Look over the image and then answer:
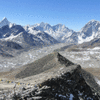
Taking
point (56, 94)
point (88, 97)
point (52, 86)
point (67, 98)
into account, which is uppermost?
point (52, 86)

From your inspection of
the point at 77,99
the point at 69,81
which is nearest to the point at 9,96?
the point at 69,81

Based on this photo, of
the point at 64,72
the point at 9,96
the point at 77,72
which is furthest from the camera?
the point at 77,72

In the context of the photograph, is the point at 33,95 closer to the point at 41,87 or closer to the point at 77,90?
the point at 41,87

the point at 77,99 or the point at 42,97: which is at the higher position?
the point at 42,97

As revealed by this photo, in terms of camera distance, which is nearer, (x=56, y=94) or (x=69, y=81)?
(x=56, y=94)

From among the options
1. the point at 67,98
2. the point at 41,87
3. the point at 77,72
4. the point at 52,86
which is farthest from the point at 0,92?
the point at 77,72

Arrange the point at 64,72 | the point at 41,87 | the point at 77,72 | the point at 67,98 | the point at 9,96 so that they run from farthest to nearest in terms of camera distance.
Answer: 1. the point at 77,72
2. the point at 64,72
3. the point at 67,98
4. the point at 41,87
5. the point at 9,96

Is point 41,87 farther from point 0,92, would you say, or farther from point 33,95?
point 0,92

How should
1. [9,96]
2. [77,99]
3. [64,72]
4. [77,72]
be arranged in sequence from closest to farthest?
[9,96]
[77,99]
[64,72]
[77,72]

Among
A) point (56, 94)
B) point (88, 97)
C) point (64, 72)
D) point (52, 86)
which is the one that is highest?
point (64, 72)
